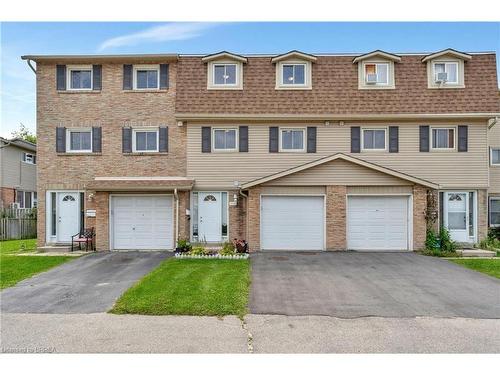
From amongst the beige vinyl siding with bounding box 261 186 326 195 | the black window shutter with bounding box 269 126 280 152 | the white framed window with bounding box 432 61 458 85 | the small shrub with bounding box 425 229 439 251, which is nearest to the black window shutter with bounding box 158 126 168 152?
the black window shutter with bounding box 269 126 280 152

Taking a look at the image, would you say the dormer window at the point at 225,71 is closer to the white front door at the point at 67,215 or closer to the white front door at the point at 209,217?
the white front door at the point at 209,217

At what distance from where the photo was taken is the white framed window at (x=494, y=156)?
53.6 feet

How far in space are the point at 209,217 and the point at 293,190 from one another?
3.83 m

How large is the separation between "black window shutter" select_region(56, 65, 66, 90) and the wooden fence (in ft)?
30.4

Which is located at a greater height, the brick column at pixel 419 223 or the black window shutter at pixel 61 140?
the black window shutter at pixel 61 140

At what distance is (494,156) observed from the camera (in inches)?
646

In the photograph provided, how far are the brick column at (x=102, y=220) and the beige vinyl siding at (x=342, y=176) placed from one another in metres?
7.00

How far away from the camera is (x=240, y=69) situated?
1541 centimetres

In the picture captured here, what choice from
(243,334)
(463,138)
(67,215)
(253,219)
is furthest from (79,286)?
(463,138)

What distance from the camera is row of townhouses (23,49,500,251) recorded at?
14.6 meters

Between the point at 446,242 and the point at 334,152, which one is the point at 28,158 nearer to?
the point at 334,152

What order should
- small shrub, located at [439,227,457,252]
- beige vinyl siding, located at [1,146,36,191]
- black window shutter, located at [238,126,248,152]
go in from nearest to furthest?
1. small shrub, located at [439,227,457,252]
2. black window shutter, located at [238,126,248,152]
3. beige vinyl siding, located at [1,146,36,191]

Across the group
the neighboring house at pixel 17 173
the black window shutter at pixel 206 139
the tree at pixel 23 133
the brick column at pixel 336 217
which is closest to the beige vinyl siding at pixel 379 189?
the brick column at pixel 336 217

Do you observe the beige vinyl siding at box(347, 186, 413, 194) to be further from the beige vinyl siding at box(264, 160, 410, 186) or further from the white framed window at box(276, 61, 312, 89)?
the white framed window at box(276, 61, 312, 89)
